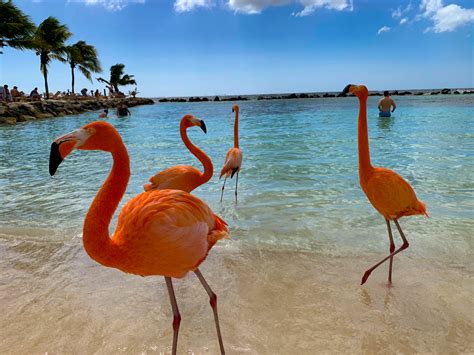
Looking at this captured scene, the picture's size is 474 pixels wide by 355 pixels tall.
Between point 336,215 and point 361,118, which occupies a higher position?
point 361,118

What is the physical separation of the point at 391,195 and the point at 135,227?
7.58ft

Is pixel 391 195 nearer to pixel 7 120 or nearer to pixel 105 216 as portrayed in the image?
pixel 105 216

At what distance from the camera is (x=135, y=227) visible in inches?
85.7

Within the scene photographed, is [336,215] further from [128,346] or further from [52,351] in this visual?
[52,351]

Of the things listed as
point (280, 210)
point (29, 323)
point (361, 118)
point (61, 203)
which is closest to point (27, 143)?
point (61, 203)

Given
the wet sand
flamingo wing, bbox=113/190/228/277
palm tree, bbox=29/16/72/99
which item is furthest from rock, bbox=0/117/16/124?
flamingo wing, bbox=113/190/228/277

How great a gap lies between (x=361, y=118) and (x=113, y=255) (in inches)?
108

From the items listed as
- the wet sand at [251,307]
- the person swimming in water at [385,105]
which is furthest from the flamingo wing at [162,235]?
the person swimming in water at [385,105]

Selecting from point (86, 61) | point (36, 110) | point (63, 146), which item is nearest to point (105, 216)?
point (63, 146)

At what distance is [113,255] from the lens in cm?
209

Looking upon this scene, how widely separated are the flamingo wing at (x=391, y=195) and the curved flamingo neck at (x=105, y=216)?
7.52ft

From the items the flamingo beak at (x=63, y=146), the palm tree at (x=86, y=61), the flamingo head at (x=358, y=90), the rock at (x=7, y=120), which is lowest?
the rock at (x=7, y=120)

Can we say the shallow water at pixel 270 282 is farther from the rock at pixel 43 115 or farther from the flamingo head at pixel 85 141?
the rock at pixel 43 115

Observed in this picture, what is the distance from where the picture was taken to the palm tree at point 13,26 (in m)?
24.4
